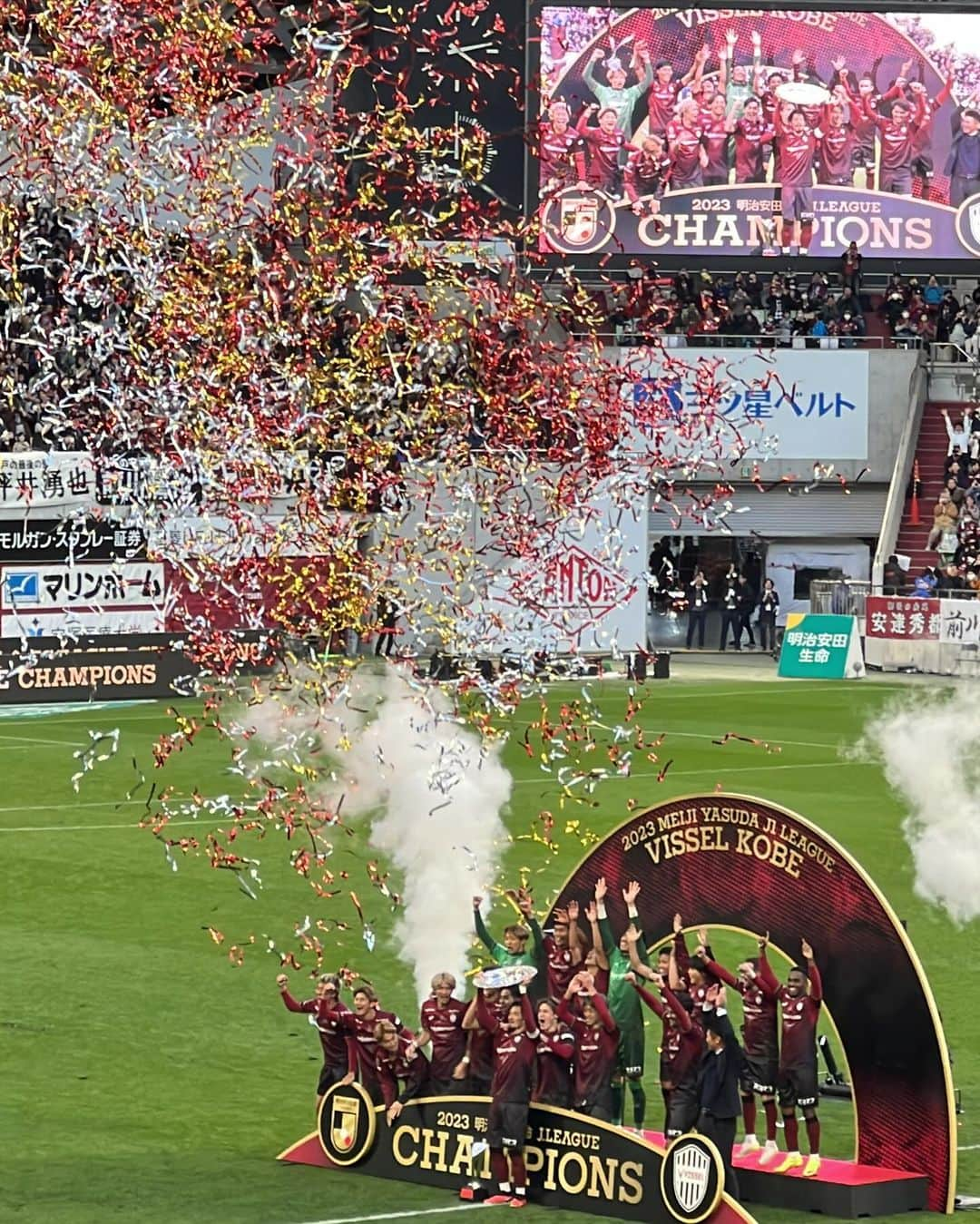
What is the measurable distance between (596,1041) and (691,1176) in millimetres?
767

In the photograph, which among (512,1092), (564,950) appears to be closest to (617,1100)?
(512,1092)

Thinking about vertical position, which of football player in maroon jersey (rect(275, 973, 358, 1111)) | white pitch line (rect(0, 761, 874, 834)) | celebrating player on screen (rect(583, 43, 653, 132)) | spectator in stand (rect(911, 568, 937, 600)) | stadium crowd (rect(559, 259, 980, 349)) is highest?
celebrating player on screen (rect(583, 43, 653, 132))

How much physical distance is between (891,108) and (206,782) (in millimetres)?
29489

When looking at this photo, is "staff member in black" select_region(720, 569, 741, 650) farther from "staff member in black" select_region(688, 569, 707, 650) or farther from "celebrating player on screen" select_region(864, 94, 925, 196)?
"celebrating player on screen" select_region(864, 94, 925, 196)

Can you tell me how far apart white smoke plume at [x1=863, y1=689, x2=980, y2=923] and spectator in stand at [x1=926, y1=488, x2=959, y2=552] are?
22469 millimetres

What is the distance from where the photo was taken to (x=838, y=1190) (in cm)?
1034

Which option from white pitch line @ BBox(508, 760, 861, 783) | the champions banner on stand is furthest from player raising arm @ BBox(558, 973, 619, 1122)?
white pitch line @ BBox(508, 760, 861, 783)

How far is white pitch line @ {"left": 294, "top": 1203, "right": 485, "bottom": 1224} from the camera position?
10.4m

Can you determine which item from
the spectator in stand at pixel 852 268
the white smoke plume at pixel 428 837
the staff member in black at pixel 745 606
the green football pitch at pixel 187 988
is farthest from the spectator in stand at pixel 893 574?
the white smoke plume at pixel 428 837

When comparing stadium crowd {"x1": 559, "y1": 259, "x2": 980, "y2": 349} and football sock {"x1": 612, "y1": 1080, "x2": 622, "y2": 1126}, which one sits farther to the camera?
stadium crowd {"x1": 559, "y1": 259, "x2": 980, "y2": 349}

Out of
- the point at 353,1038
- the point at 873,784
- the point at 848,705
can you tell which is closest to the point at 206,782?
the point at 873,784

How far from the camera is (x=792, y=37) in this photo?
5038cm

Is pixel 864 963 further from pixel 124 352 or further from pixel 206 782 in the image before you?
pixel 206 782

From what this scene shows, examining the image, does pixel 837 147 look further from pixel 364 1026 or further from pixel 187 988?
pixel 364 1026
